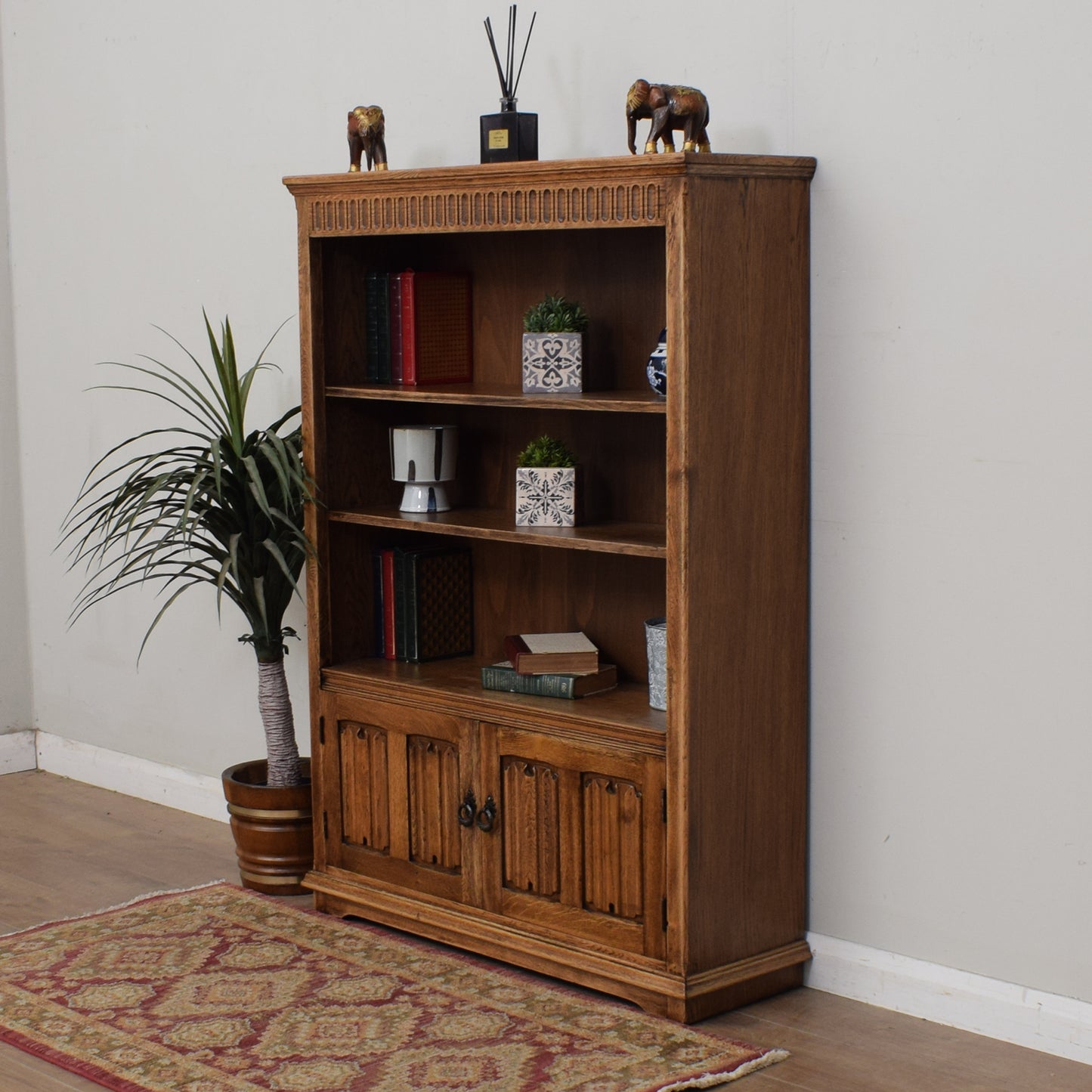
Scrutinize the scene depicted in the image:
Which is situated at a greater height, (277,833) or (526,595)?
(526,595)

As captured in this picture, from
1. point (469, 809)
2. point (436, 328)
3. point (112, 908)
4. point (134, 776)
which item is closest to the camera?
point (469, 809)

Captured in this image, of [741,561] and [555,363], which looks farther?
[555,363]

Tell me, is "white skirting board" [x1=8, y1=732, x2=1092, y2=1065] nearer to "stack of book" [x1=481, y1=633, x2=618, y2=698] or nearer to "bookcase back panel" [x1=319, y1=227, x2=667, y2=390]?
"stack of book" [x1=481, y1=633, x2=618, y2=698]

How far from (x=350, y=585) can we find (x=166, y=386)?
1272 mm

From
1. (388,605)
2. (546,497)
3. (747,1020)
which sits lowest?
(747,1020)

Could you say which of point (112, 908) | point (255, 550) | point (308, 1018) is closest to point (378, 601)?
point (255, 550)

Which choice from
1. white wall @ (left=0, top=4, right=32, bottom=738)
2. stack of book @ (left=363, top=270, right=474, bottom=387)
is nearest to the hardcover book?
stack of book @ (left=363, top=270, right=474, bottom=387)

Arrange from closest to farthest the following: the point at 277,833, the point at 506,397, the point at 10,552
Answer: the point at 506,397, the point at 277,833, the point at 10,552

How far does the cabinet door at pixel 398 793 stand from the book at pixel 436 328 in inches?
31.5

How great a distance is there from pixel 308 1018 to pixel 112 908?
923 millimetres

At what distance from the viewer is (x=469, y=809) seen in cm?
355

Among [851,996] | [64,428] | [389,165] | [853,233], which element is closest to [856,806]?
[851,996]

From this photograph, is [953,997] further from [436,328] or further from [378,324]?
[378,324]

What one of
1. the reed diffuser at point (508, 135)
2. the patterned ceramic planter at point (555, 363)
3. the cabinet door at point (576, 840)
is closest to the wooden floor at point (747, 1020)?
the cabinet door at point (576, 840)
